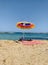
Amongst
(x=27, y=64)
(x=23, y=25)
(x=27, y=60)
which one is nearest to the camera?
(x=27, y=64)

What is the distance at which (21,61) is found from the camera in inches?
239

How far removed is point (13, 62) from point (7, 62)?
18 centimetres

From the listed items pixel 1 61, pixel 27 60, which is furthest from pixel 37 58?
pixel 1 61

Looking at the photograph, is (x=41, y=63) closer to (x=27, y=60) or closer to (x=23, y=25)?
(x=27, y=60)

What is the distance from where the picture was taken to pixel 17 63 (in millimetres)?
5781

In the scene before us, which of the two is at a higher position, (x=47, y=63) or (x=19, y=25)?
(x=19, y=25)

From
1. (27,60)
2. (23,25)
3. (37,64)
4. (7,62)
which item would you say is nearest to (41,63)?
(37,64)

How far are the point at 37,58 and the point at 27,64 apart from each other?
0.82 m

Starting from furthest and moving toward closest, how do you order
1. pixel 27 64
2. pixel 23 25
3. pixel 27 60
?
pixel 23 25, pixel 27 60, pixel 27 64

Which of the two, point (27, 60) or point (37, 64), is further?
point (27, 60)

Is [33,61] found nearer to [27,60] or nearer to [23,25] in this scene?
[27,60]

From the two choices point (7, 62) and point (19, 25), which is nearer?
point (7, 62)

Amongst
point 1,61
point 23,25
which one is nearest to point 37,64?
point 1,61

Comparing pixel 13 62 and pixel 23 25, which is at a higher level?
pixel 23 25
